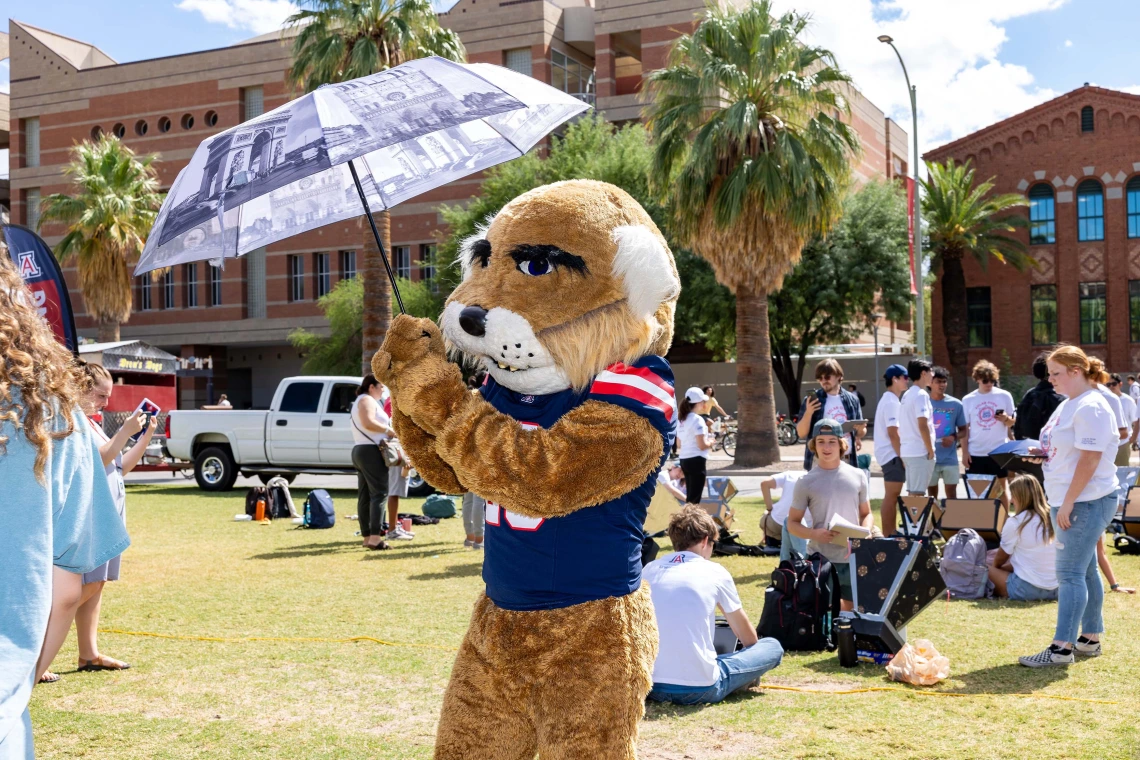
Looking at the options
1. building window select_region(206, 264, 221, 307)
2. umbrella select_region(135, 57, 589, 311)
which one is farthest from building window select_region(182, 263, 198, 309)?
umbrella select_region(135, 57, 589, 311)

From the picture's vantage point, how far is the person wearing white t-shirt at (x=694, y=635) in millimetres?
4949

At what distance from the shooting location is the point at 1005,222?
1384 inches

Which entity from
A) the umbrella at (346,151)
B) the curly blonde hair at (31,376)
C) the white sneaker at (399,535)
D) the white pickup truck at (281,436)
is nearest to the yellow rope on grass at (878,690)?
the umbrella at (346,151)

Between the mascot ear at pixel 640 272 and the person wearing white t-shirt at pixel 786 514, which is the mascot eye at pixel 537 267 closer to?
the mascot ear at pixel 640 272

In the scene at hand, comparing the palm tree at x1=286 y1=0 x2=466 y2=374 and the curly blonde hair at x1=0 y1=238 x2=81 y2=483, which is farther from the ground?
the palm tree at x1=286 y1=0 x2=466 y2=374

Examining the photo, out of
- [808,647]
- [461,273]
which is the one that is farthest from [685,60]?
[461,273]

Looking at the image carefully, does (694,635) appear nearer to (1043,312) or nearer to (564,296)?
(564,296)

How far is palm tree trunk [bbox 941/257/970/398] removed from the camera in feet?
117

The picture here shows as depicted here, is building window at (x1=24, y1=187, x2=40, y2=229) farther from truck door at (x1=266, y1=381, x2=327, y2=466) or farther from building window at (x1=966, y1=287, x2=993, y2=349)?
building window at (x1=966, y1=287, x2=993, y2=349)

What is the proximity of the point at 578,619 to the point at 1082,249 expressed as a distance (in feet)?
124

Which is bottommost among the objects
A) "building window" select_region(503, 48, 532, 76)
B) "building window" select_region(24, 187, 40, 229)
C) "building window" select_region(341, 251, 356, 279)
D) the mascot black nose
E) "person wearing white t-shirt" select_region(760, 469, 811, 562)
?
"person wearing white t-shirt" select_region(760, 469, 811, 562)

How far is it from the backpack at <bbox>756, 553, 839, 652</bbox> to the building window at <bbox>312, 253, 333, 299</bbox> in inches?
1480

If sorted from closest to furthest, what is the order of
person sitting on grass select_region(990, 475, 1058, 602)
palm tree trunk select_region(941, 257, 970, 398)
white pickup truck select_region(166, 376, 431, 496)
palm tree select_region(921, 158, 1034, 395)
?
person sitting on grass select_region(990, 475, 1058, 602) < white pickup truck select_region(166, 376, 431, 496) < palm tree select_region(921, 158, 1034, 395) < palm tree trunk select_region(941, 257, 970, 398)

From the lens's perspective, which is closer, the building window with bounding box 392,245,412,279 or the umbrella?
the umbrella
